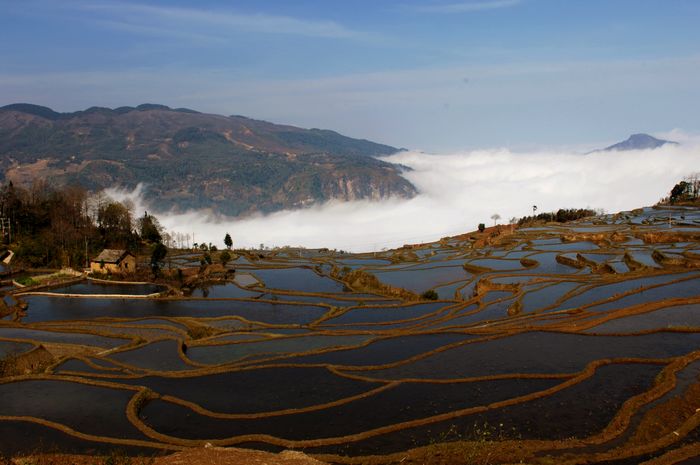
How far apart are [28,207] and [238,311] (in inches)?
2178

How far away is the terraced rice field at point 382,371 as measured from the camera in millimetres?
17797

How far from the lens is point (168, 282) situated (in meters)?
56.8

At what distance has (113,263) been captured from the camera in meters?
60.1

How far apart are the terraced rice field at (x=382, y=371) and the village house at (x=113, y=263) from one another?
1178cm

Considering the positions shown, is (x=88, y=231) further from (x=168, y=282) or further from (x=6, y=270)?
(x=168, y=282)

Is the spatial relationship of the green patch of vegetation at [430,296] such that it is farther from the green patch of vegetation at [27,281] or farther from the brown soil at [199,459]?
the green patch of vegetation at [27,281]

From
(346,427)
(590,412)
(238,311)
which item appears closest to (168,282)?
(238,311)

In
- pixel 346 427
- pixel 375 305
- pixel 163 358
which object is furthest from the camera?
pixel 375 305

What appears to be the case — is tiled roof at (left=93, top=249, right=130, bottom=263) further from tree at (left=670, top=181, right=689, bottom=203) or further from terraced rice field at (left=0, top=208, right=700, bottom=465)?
tree at (left=670, top=181, right=689, bottom=203)

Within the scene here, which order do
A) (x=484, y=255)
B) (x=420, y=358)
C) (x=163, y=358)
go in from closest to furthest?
(x=420, y=358)
(x=163, y=358)
(x=484, y=255)

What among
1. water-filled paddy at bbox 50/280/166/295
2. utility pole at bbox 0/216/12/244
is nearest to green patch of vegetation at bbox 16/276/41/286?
water-filled paddy at bbox 50/280/166/295

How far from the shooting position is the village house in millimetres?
60281

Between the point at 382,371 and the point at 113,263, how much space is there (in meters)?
45.6

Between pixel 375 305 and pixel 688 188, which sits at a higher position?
pixel 688 188
